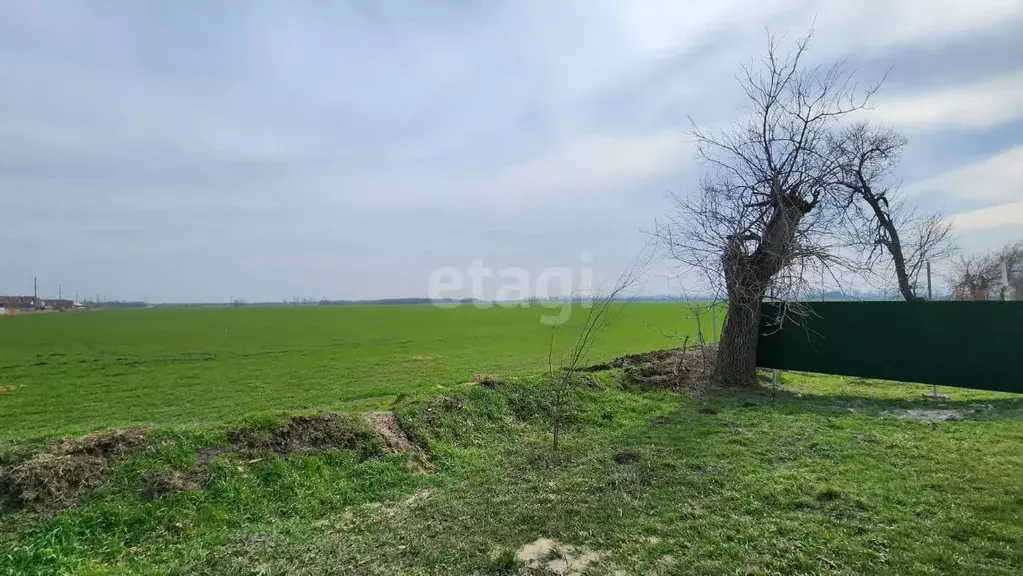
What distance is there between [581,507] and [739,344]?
259 inches

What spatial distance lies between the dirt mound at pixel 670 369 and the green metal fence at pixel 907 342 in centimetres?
120

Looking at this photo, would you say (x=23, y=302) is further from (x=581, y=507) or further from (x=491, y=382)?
(x=581, y=507)

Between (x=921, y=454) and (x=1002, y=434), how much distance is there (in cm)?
158

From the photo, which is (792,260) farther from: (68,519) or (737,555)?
(68,519)

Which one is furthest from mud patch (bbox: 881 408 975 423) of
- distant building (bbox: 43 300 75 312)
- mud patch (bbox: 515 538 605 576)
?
distant building (bbox: 43 300 75 312)

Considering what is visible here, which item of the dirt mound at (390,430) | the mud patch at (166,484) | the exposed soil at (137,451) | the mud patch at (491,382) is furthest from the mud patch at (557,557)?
the mud patch at (491,382)

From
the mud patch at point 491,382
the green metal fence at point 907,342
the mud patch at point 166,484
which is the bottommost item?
the mud patch at point 166,484

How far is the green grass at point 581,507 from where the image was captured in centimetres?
296

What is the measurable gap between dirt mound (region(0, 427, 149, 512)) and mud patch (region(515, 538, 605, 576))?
130 inches

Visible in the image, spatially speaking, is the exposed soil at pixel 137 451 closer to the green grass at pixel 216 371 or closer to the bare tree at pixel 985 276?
the green grass at pixel 216 371

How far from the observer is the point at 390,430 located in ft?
17.7

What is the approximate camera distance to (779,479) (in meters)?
4.19

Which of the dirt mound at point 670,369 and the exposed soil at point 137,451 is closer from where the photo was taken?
the exposed soil at point 137,451

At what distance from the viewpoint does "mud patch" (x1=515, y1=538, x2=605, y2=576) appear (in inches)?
114
